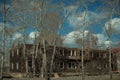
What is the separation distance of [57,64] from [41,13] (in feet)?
105

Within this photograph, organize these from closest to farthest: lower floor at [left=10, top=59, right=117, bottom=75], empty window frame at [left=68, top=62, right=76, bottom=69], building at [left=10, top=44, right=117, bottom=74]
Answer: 1. building at [left=10, top=44, right=117, bottom=74]
2. lower floor at [left=10, top=59, right=117, bottom=75]
3. empty window frame at [left=68, top=62, right=76, bottom=69]

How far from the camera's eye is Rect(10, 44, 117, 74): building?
59.2 meters

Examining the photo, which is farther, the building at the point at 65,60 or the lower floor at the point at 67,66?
the lower floor at the point at 67,66

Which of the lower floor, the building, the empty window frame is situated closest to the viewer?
the building

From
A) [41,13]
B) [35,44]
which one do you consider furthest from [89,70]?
[41,13]

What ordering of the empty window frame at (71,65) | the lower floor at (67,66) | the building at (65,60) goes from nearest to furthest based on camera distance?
the building at (65,60)
the lower floor at (67,66)
the empty window frame at (71,65)

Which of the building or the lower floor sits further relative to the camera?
the lower floor

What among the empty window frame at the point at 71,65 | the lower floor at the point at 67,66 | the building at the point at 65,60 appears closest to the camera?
the building at the point at 65,60

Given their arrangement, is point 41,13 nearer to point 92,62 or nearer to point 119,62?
point 92,62

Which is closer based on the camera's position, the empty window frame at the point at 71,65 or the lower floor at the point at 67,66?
the lower floor at the point at 67,66

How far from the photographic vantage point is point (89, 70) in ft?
230

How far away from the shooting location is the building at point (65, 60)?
5919 cm

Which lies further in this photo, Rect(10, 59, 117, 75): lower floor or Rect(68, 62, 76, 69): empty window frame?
Rect(68, 62, 76, 69): empty window frame

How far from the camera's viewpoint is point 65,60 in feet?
221
